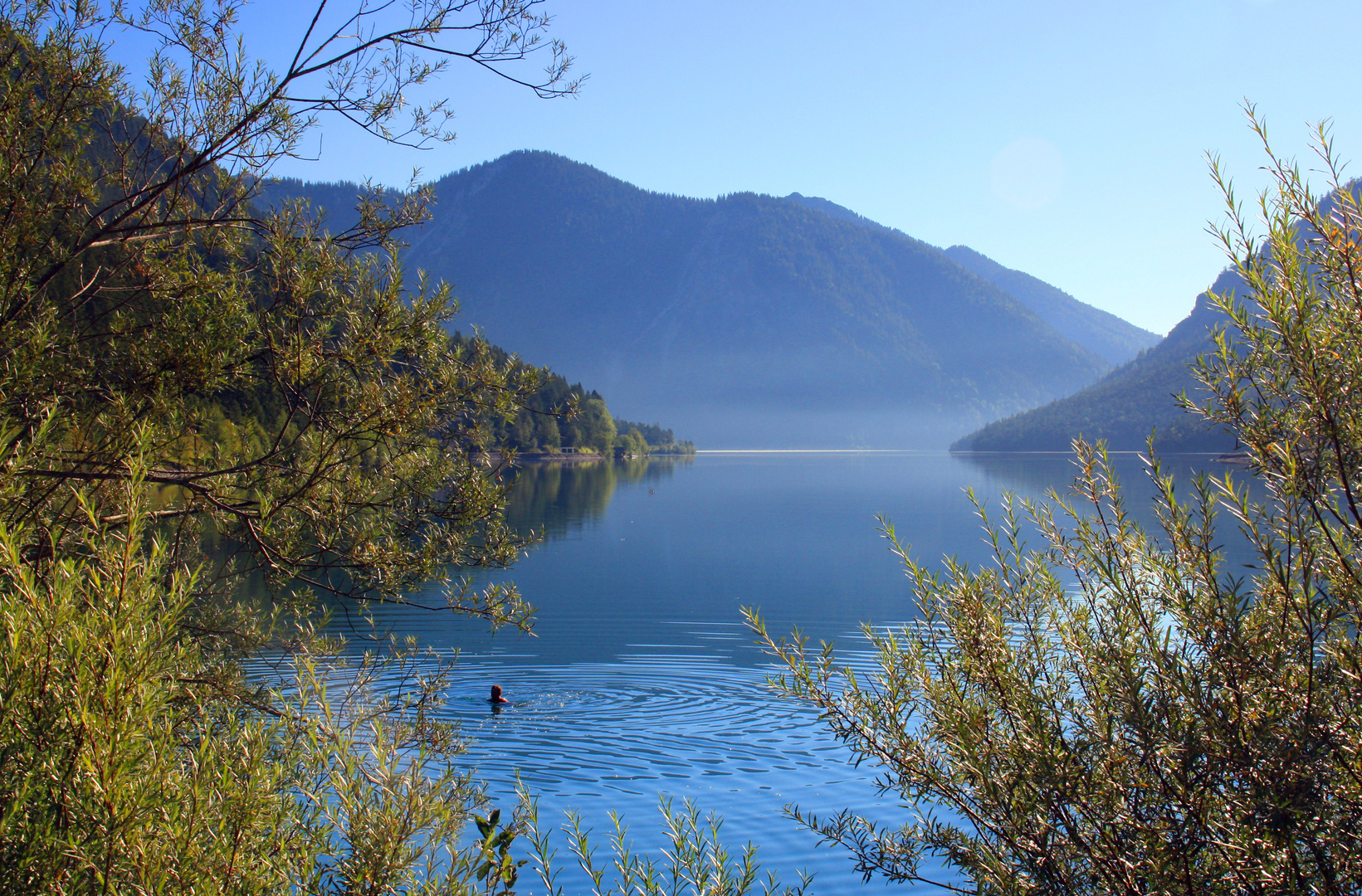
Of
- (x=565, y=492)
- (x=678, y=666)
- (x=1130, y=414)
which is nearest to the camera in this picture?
(x=678, y=666)

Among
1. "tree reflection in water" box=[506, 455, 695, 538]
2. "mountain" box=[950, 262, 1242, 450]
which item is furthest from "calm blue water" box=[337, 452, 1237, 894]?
"mountain" box=[950, 262, 1242, 450]

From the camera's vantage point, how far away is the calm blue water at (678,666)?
11023 millimetres

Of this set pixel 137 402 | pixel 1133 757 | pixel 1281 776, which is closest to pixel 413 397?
pixel 137 402

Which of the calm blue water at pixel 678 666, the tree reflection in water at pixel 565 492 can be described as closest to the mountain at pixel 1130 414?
the tree reflection in water at pixel 565 492

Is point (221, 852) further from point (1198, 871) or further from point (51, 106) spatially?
point (51, 106)

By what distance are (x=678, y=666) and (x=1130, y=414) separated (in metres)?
135

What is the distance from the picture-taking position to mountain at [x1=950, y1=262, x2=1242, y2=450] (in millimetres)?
109375

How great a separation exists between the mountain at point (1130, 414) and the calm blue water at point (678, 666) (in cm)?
8441

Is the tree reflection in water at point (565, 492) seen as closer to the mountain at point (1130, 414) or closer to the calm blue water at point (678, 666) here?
the calm blue water at point (678, 666)

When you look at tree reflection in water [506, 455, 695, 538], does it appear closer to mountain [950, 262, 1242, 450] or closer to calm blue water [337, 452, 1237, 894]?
calm blue water [337, 452, 1237, 894]

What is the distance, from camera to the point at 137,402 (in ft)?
18.4

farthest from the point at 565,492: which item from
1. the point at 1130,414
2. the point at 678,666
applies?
the point at 1130,414

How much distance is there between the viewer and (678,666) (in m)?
17.6

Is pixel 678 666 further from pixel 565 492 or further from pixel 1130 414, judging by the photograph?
pixel 1130 414
